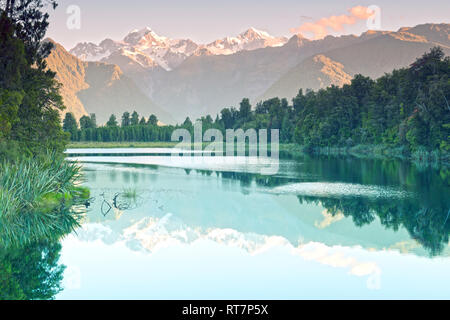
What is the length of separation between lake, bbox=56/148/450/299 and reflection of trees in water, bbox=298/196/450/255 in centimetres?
5

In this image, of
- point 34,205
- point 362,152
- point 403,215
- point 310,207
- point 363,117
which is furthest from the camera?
point 363,117

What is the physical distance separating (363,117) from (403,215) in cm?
6802

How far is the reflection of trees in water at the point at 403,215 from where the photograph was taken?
18.0 m

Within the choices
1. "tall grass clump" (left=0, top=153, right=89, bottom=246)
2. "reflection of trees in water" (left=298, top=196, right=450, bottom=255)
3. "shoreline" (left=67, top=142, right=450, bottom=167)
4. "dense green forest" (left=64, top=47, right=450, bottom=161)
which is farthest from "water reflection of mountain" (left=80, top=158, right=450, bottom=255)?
"dense green forest" (left=64, top=47, right=450, bottom=161)

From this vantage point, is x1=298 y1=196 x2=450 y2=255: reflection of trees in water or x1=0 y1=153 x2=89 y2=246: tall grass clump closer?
x1=0 y1=153 x2=89 y2=246: tall grass clump

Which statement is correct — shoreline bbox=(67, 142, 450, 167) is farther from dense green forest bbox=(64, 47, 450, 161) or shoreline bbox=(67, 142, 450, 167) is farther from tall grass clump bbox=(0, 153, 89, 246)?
tall grass clump bbox=(0, 153, 89, 246)

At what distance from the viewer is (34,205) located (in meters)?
20.8

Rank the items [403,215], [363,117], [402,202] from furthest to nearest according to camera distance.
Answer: [363,117], [402,202], [403,215]

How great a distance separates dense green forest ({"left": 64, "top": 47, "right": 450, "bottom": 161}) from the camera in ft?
195

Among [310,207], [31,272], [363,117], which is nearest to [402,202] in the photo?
[310,207]

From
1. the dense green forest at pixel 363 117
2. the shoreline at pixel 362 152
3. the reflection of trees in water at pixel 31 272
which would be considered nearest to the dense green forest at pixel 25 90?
the reflection of trees in water at pixel 31 272

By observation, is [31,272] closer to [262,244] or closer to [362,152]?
[262,244]

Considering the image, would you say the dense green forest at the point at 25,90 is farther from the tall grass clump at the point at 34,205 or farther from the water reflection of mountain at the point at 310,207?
the water reflection of mountain at the point at 310,207

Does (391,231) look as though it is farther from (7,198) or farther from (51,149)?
(51,149)
